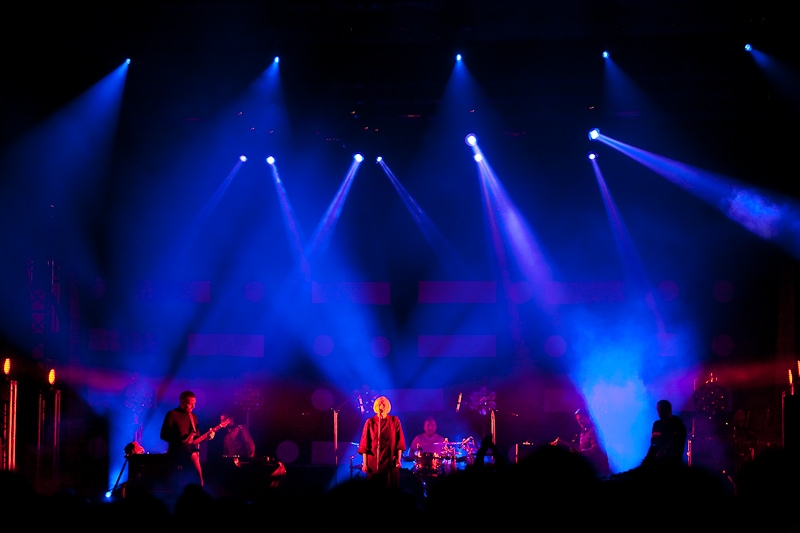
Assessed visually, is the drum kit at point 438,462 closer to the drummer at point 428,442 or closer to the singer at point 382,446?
the drummer at point 428,442

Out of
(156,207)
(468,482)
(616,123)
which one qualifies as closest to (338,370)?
(156,207)

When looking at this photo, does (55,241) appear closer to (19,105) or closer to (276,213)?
(19,105)

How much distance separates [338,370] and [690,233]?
641 centimetres

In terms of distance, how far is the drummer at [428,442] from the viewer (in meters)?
8.73

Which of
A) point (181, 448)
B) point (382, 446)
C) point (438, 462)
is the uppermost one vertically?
point (181, 448)

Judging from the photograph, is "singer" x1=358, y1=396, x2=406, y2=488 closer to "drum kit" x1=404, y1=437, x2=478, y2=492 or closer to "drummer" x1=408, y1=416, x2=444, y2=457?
"drum kit" x1=404, y1=437, x2=478, y2=492

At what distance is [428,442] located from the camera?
29.9 ft

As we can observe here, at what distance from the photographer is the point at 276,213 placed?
10.5m

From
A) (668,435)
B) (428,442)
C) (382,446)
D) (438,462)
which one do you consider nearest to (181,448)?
(382,446)

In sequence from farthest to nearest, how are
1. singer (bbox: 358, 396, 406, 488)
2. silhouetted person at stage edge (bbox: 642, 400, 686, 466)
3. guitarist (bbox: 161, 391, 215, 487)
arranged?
1. singer (bbox: 358, 396, 406, 488)
2. guitarist (bbox: 161, 391, 215, 487)
3. silhouetted person at stage edge (bbox: 642, 400, 686, 466)

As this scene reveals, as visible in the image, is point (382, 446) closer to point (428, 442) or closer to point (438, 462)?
point (438, 462)

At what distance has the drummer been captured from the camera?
8.73 m

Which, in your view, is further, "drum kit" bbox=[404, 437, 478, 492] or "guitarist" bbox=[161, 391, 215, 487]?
"drum kit" bbox=[404, 437, 478, 492]

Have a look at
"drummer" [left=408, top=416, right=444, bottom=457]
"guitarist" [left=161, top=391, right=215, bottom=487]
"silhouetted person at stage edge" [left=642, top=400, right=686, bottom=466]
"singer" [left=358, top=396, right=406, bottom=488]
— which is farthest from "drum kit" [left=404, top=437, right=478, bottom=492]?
"guitarist" [left=161, top=391, right=215, bottom=487]
